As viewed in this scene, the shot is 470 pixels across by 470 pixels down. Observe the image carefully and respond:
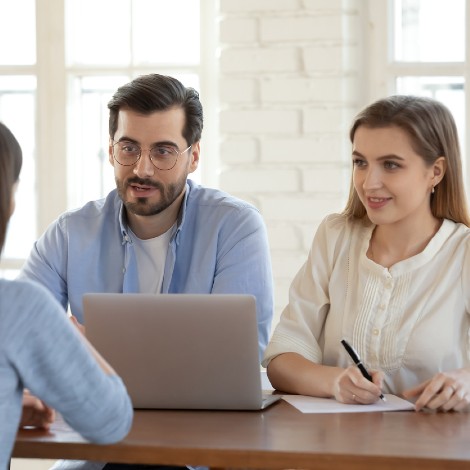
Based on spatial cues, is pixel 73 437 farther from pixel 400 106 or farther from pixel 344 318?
pixel 400 106

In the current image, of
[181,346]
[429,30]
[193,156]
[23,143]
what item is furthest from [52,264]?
[429,30]

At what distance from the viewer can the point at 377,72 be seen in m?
3.34

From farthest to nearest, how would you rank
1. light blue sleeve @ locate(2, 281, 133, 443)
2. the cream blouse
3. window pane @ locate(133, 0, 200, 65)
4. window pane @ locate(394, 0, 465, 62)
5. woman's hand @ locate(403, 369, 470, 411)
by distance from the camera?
window pane @ locate(133, 0, 200, 65) → window pane @ locate(394, 0, 465, 62) → the cream blouse → woman's hand @ locate(403, 369, 470, 411) → light blue sleeve @ locate(2, 281, 133, 443)

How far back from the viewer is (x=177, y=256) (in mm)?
2611

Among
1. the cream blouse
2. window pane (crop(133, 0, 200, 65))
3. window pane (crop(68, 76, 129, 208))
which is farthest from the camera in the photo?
window pane (crop(68, 76, 129, 208))

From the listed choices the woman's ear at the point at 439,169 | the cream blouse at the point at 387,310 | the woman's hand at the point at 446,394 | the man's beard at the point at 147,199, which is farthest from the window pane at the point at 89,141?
the woman's hand at the point at 446,394

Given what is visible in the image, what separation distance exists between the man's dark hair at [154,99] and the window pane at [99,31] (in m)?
0.88

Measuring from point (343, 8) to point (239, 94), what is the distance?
449 millimetres

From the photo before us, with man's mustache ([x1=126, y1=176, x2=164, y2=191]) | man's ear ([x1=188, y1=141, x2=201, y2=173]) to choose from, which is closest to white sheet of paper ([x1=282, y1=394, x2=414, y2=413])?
man's mustache ([x1=126, y1=176, x2=164, y2=191])

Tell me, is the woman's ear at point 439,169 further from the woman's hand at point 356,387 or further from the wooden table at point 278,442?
the wooden table at point 278,442

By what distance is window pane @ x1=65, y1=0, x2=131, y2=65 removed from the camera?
3.54 metres

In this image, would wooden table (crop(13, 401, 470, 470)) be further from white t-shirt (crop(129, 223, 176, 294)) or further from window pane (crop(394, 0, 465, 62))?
window pane (crop(394, 0, 465, 62))

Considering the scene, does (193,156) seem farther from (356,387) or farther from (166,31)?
(356,387)

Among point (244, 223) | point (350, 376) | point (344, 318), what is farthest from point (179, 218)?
point (350, 376)
